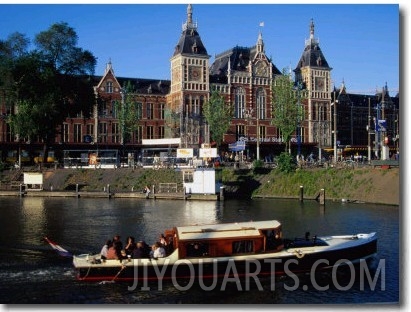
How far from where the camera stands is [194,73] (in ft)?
329

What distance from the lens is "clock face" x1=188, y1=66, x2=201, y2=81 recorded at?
328 feet

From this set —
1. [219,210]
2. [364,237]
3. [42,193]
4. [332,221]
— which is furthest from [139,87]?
[364,237]

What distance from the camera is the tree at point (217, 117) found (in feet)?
287

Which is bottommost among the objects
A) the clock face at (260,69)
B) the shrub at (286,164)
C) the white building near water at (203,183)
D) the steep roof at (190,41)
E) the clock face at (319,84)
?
the white building near water at (203,183)

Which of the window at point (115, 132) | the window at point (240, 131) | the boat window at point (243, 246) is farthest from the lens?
the window at point (240, 131)

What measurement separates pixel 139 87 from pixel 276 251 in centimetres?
8317

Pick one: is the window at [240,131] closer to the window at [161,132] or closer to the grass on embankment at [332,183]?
the window at [161,132]

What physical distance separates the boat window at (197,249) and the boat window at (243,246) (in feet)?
4.67

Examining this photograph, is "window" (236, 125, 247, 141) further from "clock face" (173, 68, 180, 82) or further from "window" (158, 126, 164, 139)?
"window" (158, 126, 164, 139)

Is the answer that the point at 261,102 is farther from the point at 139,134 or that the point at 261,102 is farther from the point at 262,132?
the point at 139,134

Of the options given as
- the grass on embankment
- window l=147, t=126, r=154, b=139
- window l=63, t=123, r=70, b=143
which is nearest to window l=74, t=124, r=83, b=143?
window l=63, t=123, r=70, b=143

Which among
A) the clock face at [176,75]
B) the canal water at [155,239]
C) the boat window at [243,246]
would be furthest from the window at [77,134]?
the boat window at [243,246]

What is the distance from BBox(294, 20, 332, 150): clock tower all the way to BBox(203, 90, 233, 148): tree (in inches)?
990

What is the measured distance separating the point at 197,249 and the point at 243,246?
2.22 meters
